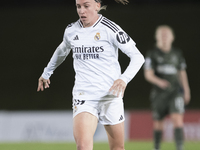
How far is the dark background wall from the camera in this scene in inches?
651

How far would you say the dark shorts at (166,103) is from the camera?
6934 millimetres

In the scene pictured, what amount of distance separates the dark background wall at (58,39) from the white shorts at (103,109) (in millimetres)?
11969

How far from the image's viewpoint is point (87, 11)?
3986mm

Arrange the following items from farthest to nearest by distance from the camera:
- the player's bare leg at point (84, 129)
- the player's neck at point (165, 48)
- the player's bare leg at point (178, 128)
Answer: the player's neck at point (165, 48) < the player's bare leg at point (178, 128) < the player's bare leg at point (84, 129)

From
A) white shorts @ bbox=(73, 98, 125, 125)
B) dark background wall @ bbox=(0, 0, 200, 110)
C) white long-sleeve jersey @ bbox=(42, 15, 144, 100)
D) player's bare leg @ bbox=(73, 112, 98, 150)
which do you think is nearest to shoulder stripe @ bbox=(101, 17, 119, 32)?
white long-sleeve jersey @ bbox=(42, 15, 144, 100)

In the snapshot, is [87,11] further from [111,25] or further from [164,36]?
[164,36]

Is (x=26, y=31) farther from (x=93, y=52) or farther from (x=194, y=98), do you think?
(x=93, y=52)

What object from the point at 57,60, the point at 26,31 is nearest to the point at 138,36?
the point at 26,31

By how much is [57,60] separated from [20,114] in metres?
6.71

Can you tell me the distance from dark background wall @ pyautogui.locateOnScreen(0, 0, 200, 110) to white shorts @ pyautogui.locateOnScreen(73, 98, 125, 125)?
1197cm

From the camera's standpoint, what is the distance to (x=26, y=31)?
57.6ft

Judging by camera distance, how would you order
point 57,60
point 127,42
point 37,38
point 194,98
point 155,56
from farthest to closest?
point 37,38, point 194,98, point 155,56, point 57,60, point 127,42

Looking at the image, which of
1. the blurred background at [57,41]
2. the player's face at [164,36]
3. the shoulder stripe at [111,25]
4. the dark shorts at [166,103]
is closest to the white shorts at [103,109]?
the shoulder stripe at [111,25]

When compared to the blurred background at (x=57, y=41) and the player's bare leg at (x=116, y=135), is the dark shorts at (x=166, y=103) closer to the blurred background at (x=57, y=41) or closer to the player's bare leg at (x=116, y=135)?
the player's bare leg at (x=116, y=135)
